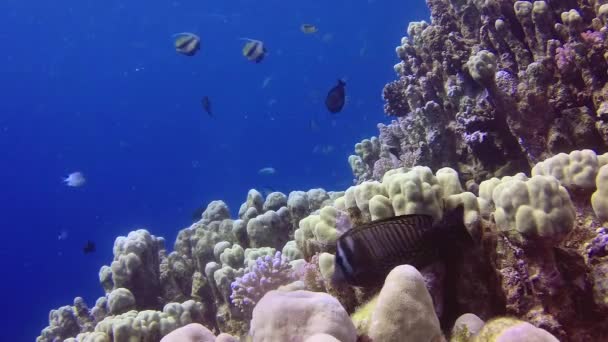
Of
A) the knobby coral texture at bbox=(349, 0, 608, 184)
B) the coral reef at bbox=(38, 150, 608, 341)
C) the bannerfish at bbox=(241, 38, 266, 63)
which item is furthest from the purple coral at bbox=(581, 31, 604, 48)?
the bannerfish at bbox=(241, 38, 266, 63)

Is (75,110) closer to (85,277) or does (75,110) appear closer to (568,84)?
(85,277)

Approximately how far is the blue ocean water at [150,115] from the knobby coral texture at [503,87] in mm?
41604

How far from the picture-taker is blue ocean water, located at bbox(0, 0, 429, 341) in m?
53.5

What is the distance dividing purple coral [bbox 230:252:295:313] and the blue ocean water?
4510 cm

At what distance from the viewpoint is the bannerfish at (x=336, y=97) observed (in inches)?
297

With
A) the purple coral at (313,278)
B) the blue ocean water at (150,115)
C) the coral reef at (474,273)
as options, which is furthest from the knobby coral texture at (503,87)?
the blue ocean water at (150,115)

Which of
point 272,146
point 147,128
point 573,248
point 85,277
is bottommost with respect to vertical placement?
point 573,248

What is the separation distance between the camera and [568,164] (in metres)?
2.87

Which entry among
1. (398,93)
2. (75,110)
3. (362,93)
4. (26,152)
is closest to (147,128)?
(75,110)

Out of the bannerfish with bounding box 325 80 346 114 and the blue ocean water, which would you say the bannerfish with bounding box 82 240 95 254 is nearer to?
the bannerfish with bounding box 325 80 346 114

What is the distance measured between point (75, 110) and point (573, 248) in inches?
2979

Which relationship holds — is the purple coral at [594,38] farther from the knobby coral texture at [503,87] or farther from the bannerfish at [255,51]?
the bannerfish at [255,51]

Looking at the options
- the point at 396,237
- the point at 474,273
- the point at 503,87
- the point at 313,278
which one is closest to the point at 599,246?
the point at 474,273

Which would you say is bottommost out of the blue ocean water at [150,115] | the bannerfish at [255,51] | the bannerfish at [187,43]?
the bannerfish at [255,51]
